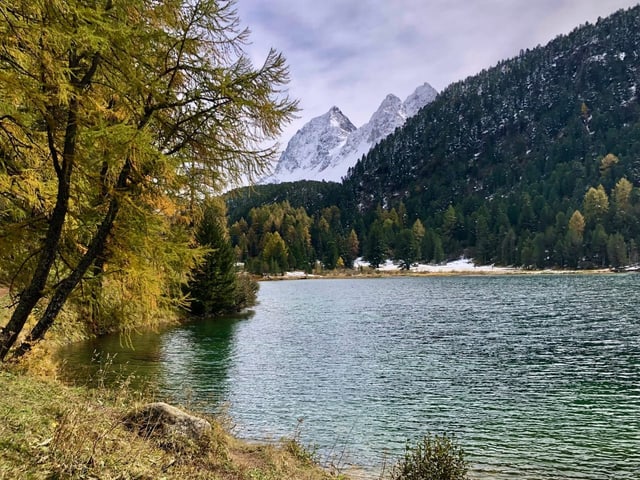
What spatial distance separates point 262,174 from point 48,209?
369 cm

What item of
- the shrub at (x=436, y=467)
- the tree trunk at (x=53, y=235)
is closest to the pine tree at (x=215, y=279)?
the tree trunk at (x=53, y=235)

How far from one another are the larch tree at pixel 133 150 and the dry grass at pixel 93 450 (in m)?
1.80

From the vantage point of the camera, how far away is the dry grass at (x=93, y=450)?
5.11 m

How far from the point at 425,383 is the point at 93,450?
53.3 ft

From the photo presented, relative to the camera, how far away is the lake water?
1278cm

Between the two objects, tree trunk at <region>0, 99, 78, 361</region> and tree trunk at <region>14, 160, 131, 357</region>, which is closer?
tree trunk at <region>0, 99, 78, 361</region>

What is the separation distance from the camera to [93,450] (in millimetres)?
5559

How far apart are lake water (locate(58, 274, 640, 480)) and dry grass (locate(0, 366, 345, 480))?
2.39 meters

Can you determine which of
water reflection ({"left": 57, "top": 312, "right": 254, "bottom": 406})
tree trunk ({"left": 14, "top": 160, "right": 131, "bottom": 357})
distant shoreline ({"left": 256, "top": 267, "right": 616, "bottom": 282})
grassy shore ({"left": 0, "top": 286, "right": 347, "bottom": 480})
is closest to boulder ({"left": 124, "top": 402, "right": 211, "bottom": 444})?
grassy shore ({"left": 0, "top": 286, "right": 347, "bottom": 480})

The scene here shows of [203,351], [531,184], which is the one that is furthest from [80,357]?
[531,184]

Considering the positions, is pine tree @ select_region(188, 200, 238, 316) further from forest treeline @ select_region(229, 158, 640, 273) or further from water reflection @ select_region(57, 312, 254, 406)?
forest treeline @ select_region(229, 158, 640, 273)

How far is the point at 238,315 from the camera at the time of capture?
154 feet

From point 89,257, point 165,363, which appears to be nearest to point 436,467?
point 89,257

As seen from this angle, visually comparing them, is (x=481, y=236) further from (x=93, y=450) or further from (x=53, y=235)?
(x=93, y=450)
